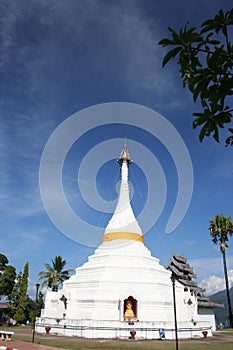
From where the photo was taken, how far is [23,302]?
4312 cm

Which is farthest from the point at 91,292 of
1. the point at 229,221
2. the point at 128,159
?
the point at 229,221

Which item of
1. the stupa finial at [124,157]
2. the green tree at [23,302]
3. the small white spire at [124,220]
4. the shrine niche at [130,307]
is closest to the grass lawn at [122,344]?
the shrine niche at [130,307]

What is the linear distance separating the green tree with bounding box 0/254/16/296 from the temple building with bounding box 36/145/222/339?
11452mm

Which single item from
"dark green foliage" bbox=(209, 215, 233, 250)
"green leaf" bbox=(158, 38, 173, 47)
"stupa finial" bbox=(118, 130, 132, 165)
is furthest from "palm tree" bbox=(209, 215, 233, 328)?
"green leaf" bbox=(158, 38, 173, 47)

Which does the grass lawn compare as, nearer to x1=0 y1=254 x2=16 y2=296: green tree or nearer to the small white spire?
the small white spire

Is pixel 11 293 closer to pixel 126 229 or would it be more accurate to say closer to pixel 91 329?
pixel 126 229

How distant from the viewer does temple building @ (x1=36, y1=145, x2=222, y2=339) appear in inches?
965

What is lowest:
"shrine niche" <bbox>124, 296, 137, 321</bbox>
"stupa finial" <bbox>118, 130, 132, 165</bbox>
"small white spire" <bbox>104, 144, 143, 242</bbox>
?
"shrine niche" <bbox>124, 296, 137, 321</bbox>

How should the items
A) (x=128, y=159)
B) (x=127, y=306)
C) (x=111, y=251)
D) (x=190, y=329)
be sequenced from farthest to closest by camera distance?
(x=128, y=159) < (x=111, y=251) < (x=127, y=306) < (x=190, y=329)

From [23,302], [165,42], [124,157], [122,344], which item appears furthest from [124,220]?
[165,42]

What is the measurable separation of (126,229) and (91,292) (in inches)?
352

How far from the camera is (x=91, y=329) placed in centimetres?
2386

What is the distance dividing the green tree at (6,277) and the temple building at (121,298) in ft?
37.6

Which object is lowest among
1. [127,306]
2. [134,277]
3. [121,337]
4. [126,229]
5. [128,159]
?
[121,337]
